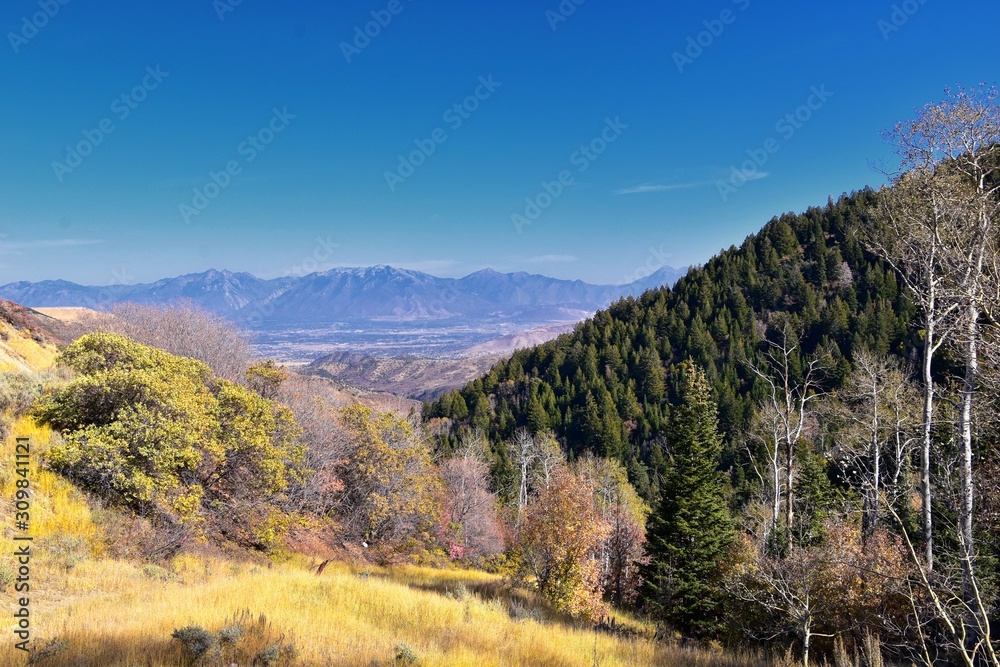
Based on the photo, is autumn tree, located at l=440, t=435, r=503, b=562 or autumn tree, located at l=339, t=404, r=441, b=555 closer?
autumn tree, located at l=339, t=404, r=441, b=555

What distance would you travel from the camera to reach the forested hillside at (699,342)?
3012 inches

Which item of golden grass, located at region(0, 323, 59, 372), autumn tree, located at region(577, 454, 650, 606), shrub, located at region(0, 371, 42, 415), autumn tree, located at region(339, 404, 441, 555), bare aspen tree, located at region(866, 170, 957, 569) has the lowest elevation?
autumn tree, located at region(577, 454, 650, 606)

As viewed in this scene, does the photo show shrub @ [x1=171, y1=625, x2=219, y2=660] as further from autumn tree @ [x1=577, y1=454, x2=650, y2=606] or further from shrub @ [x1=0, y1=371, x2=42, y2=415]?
autumn tree @ [x1=577, y1=454, x2=650, y2=606]

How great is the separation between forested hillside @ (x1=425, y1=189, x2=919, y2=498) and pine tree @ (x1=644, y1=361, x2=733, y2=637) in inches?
1433

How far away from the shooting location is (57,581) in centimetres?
1089

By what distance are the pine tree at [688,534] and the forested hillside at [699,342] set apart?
→ 119 ft

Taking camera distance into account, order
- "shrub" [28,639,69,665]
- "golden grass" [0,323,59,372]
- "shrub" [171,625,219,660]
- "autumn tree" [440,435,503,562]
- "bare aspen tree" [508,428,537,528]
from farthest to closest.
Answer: "bare aspen tree" [508,428,537,528]
"autumn tree" [440,435,503,562]
"golden grass" [0,323,59,372]
"shrub" [171,625,219,660]
"shrub" [28,639,69,665]

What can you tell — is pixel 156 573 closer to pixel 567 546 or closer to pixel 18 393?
pixel 18 393

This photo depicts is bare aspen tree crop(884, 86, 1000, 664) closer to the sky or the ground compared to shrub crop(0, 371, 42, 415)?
closer to the sky

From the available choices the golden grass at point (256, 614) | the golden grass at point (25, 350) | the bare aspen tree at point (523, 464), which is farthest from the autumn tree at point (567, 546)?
the bare aspen tree at point (523, 464)

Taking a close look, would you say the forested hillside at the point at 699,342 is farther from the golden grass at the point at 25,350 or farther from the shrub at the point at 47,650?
the shrub at the point at 47,650

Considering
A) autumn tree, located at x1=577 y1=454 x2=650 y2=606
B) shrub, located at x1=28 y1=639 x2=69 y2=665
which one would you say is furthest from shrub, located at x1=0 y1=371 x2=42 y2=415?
autumn tree, located at x1=577 y1=454 x2=650 y2=606

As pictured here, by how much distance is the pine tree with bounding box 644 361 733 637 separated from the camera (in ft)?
76.3

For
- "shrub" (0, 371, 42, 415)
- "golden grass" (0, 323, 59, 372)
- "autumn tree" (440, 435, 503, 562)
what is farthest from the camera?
"autumn tree" (440, 435, 503, 562)
